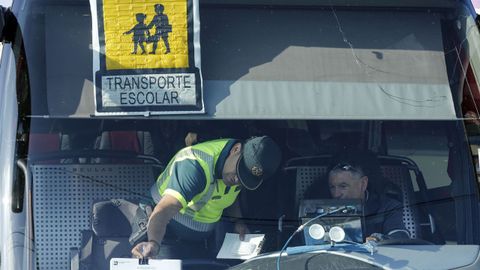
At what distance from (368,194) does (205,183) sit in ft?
2.46

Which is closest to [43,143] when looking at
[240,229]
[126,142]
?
[126,142]

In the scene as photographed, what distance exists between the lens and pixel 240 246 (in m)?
4.05

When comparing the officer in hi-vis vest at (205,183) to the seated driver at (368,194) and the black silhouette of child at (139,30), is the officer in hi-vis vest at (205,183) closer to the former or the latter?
the seated driver at (368,194)

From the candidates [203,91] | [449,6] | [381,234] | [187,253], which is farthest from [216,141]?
[449,6]

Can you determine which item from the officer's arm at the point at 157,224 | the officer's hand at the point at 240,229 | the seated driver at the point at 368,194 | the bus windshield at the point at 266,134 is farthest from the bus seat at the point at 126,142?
the seated driver at the point at 368,194

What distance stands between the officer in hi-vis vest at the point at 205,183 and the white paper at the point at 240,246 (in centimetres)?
4

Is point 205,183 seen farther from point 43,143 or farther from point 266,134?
point 43,143

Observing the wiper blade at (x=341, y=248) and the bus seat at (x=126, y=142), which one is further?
the bus seat at (x=126, y=142)

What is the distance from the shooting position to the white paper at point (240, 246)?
4016mm

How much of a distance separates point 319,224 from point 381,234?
0.97 feet

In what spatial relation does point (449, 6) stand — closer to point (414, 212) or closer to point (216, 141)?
point (414, 212)

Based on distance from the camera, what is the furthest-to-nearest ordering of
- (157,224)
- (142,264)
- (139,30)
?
(139,30) → (157,224) → (142,264)

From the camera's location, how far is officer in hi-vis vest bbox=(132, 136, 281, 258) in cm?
407

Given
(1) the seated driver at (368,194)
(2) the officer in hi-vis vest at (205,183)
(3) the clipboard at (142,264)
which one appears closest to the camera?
(3) the clipboard at (142,264)
